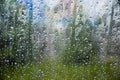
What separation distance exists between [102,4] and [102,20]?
146mm

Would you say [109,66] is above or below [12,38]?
below

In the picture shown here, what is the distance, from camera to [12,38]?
7.23 feet

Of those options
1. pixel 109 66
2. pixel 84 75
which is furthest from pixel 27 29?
pixel 109 66

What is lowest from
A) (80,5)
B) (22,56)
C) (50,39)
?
(22,56)

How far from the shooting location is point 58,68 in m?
2.27

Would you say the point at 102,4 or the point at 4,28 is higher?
the point at 102,4

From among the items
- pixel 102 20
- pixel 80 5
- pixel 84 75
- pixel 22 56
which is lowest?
pixel 84 75

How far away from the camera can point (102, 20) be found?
2293 mm

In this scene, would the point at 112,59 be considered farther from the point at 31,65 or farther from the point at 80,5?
the point at 31,65

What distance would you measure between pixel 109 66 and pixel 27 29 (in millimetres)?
819

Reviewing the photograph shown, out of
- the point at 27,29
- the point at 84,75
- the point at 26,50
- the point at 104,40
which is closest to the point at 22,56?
the point at 26,50

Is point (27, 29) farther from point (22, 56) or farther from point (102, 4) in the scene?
point (102, 4)

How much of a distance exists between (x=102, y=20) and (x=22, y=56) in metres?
0.79

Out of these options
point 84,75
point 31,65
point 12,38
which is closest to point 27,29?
point 12,38
